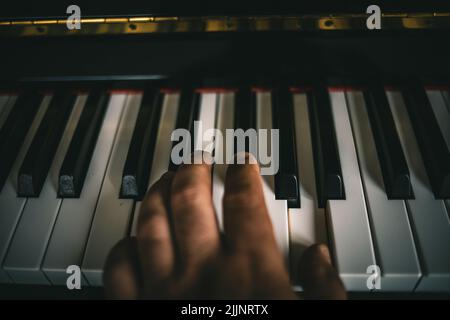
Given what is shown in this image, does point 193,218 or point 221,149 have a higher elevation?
point 221,149

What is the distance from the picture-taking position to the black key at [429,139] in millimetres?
791

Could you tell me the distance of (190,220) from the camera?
661 mm

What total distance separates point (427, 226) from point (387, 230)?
9cm

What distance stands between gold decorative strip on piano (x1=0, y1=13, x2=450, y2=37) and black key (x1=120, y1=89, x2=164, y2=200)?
7.8 inches

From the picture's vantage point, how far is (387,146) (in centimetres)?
85

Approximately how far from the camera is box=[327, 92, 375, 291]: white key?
706 millimetres

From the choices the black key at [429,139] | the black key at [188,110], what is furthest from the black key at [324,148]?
the black key at [188,110]

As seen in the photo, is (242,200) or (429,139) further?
(429,139)

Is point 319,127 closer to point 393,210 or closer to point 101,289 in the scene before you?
point 393,210

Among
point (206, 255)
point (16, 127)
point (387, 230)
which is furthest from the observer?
point (16, 127)

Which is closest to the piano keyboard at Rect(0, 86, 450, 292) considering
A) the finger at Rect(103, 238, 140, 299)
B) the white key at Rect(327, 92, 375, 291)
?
the white key at Rect(327, 92, 375, 291)

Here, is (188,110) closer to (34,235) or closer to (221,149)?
(221,149)

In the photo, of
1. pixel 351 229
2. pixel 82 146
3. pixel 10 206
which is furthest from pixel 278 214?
pixel 10 206
